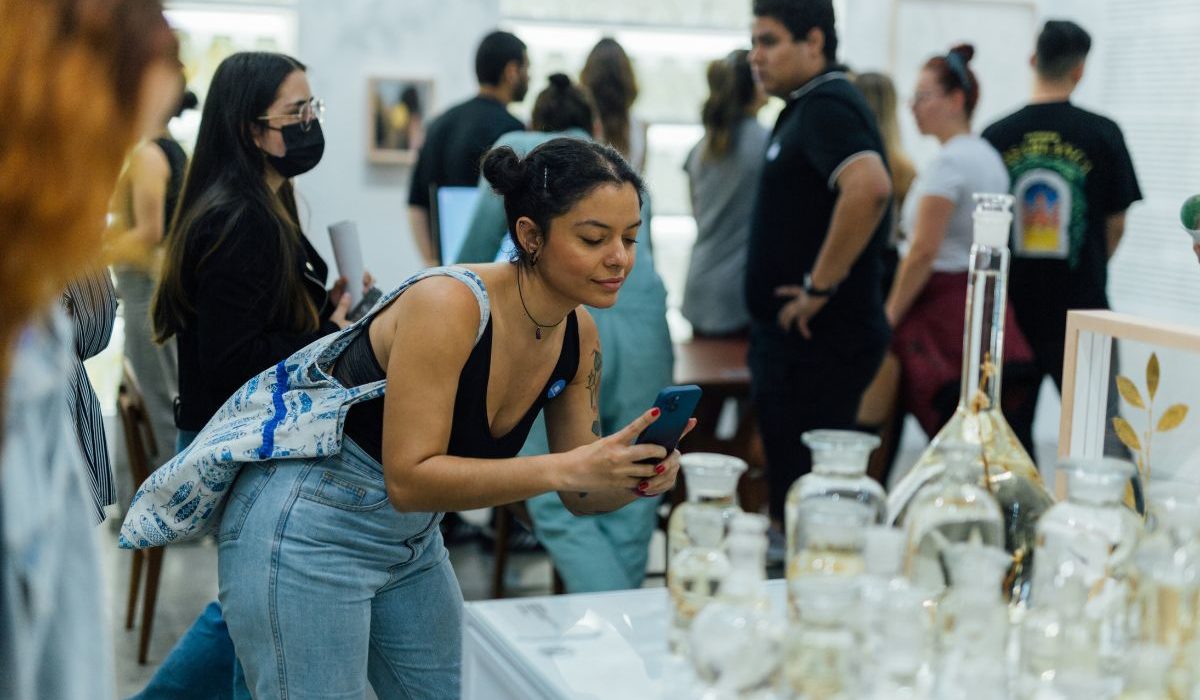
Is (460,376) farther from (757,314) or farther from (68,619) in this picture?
(757,314)

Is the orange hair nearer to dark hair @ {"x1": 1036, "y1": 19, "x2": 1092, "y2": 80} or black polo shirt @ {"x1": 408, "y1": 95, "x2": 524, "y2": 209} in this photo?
black polo shirt @ {"x1": 408, "y1": 95, "x2": 524, "y2": 209}

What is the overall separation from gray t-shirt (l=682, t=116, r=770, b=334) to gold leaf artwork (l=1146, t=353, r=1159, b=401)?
113 inches

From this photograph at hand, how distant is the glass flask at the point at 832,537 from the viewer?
1.21 meters

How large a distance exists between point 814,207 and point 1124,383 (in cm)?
186

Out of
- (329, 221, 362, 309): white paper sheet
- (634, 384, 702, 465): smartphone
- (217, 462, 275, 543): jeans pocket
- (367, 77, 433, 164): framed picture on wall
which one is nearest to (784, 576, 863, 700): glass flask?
(634, 384, 702, 465): smartphone

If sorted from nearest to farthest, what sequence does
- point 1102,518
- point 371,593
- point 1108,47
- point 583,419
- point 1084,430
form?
point 1102,518
point 1084,430
point 371,593
point 583,419
point 1108,47

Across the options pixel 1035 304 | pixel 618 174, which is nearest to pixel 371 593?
pixel 618 174

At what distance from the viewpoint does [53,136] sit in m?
1.03

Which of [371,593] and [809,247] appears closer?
[371,593]

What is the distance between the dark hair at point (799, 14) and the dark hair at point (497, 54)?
115 cm

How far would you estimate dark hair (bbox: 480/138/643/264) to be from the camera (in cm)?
190

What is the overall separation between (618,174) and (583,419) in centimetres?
41

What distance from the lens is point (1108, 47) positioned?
627cm

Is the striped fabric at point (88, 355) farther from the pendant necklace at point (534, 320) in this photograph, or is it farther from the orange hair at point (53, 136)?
the orange hair at point (53, 136)
